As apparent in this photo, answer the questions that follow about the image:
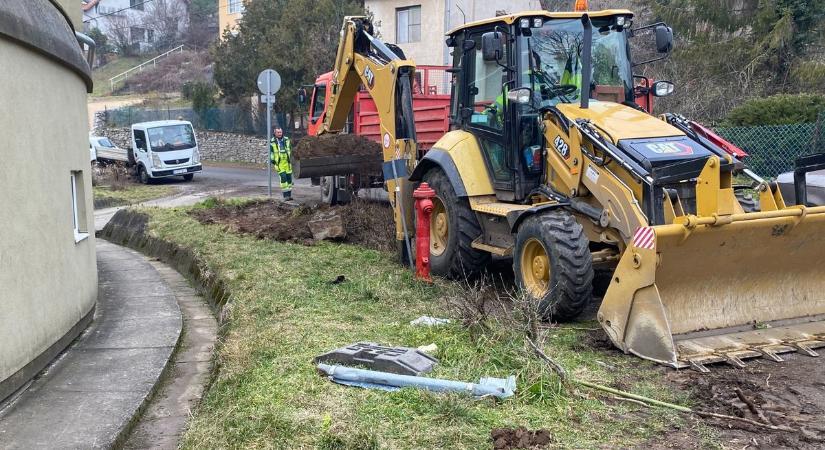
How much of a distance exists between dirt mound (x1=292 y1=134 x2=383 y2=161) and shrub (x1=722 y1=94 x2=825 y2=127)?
8115 mm

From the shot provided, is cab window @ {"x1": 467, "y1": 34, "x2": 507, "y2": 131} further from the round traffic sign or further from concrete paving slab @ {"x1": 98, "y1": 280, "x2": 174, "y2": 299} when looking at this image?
the round traffic sign

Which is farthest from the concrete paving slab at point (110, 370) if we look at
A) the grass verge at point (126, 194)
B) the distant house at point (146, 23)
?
the distant house at point (146, 23)

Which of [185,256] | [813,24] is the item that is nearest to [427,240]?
[185,256]

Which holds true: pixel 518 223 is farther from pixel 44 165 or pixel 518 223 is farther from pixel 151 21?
pixel 151 21

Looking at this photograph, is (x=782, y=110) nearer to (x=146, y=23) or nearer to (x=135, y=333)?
(x=135, y=333)

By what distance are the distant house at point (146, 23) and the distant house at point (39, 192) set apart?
→ 62445 millimetres

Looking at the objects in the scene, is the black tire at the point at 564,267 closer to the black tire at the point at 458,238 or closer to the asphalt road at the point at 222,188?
the black tire at the point at 458,238

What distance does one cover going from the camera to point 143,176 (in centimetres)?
2761

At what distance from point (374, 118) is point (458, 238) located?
321 inches

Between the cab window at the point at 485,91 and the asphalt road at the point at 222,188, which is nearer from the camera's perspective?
the cab window at the point at 485,91

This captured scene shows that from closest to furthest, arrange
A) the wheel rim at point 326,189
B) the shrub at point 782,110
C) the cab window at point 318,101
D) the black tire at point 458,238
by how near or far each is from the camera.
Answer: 1. the black tire at point 458,238
2. the shrub at point 782,110
3. the wheel rim at point 326,189
4. the cab window at point 318,101

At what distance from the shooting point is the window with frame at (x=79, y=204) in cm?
879

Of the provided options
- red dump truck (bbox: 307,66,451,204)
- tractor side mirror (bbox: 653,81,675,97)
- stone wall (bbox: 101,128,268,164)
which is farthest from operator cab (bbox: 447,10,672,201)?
stone wall (bbox: 101,128,268,164)

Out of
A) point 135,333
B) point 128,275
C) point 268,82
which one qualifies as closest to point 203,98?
point 268,82
